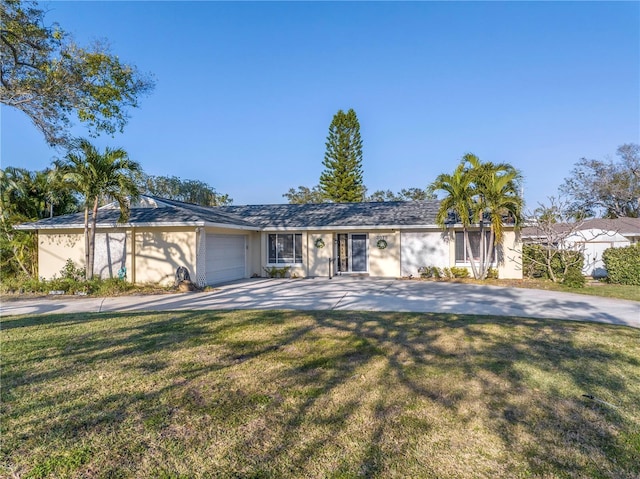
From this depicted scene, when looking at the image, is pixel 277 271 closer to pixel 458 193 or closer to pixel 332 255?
pixel 332 255

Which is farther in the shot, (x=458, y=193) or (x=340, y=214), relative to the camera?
(x=340, y=214)

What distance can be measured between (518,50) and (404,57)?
4.23 metres

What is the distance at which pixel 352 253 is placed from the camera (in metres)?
17.6

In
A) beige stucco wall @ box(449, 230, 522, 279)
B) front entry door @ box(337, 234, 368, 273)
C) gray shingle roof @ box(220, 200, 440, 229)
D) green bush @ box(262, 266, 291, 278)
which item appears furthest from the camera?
front entry door @ box(337, 234, 368, 273)

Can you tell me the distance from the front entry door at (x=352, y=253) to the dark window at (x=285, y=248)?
1979mm

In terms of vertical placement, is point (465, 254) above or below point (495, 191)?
below

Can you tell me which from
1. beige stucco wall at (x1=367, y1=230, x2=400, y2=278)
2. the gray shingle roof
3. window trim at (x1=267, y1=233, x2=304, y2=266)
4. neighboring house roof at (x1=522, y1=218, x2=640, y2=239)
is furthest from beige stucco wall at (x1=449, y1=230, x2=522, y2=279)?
window trim at (x1=267, y1=233, x2=304, y2=266)

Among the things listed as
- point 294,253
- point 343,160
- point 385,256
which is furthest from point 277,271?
point 343,160

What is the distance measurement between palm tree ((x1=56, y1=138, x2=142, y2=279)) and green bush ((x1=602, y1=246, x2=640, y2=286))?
1802 cm

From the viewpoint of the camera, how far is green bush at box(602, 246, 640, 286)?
1383cm

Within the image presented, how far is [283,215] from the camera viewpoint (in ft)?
62.2

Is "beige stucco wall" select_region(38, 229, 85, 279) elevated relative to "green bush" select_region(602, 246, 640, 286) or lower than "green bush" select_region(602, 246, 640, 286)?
elevated

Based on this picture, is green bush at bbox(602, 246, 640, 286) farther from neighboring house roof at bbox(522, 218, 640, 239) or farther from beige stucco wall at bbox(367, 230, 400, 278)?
beige stucco wall at bbox(367, 230, 400, 278)

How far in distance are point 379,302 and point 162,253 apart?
8493 millimetres
